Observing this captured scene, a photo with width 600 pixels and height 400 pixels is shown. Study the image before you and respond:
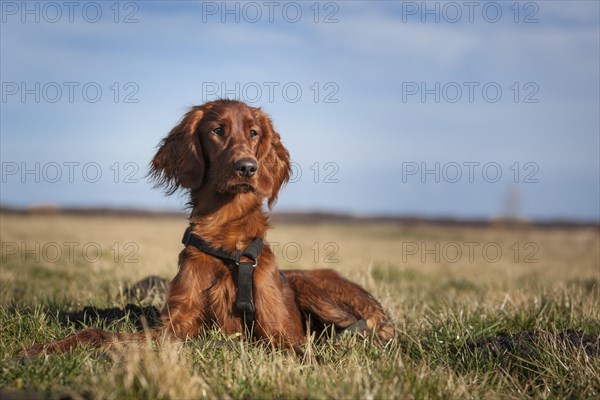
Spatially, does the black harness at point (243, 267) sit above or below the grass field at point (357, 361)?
above

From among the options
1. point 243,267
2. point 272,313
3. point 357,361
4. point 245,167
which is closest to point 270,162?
point 245,167

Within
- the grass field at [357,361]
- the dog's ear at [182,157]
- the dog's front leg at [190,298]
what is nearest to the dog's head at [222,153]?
the dog's ear at [182,157]

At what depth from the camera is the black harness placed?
409cm

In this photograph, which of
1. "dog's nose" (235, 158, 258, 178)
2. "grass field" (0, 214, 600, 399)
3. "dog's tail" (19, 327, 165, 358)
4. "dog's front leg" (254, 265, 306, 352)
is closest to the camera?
"grass field" (0, 214, 600, 399)

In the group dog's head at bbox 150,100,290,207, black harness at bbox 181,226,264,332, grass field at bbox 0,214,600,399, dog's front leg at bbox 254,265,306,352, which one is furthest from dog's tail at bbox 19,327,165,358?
dog's head at bbox 150,100,290,207

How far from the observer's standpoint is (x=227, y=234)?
426cm

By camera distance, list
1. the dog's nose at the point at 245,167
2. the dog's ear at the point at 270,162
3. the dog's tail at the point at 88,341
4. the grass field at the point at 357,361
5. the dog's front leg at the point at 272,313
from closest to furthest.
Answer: the grass field at the point at 357,361 → the dog's tail at the point at 88,341 → the dog's nose at the point at 245,167 → the dog's front leg at the point at 272,313 → the dog's ear at the point at 270,162

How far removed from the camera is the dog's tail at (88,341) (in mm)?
3566

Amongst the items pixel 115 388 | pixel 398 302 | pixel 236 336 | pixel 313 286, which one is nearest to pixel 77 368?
pixel 115 388

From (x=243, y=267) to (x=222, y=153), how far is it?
81 cm

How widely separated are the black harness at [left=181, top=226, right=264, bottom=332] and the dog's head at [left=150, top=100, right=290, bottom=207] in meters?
0.39

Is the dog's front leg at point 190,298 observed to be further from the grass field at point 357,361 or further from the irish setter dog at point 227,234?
the grass field at point 357,361

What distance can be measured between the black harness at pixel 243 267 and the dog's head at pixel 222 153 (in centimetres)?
39

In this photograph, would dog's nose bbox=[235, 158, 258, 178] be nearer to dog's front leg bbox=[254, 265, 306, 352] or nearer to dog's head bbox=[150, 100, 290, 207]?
dog's head bbox=[150, 100, 290, 207]
